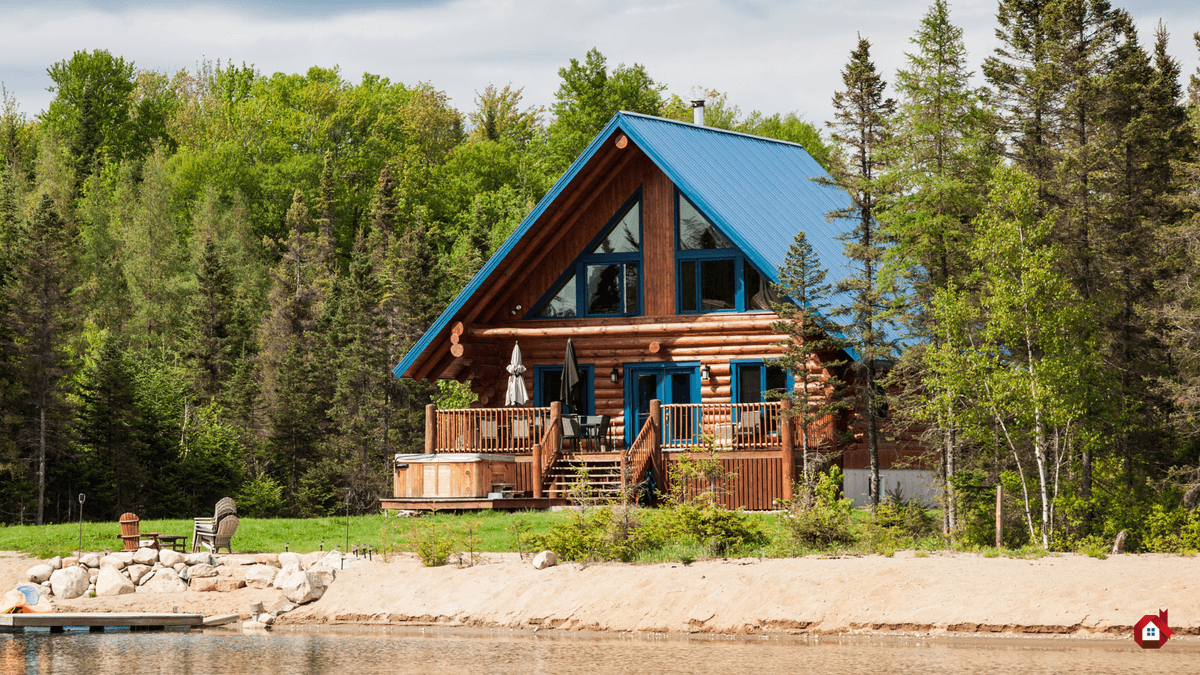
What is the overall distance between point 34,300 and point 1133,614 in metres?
30.2

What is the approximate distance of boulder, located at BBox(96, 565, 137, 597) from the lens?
733 inches

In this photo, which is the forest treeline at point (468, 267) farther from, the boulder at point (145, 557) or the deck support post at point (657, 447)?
the boulder at point (145, 557)

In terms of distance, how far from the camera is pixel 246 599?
711 inches

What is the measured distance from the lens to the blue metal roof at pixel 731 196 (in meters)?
26.0

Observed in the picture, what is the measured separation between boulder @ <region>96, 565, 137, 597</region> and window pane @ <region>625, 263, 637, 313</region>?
1269 centimetres

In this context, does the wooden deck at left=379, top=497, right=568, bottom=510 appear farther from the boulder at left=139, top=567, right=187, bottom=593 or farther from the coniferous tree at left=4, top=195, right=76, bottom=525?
the coniferous tree at left=4, top=195, right=76, bottom=525

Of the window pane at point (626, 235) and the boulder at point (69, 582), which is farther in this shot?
the window pane at point (626, 235)

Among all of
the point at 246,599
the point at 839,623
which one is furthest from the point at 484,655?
the point at 246,599

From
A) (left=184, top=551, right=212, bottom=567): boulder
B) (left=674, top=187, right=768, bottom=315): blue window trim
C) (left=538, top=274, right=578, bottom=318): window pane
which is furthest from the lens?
(left=538, top=274, right=578, bottom=318): window pane

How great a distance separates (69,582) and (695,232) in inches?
564

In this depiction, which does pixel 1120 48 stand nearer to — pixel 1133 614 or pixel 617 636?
pixel 1133 614

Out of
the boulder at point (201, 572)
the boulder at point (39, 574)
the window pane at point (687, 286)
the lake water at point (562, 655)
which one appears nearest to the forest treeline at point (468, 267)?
the window pane at point (687, 286)

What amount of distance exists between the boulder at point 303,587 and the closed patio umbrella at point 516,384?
9.58 metres

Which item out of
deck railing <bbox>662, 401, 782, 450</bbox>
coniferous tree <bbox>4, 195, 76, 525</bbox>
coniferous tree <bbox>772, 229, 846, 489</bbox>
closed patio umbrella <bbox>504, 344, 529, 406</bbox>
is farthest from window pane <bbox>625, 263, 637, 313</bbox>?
coniferous tree <bbox>4, 195, 76, 525</bbox>
